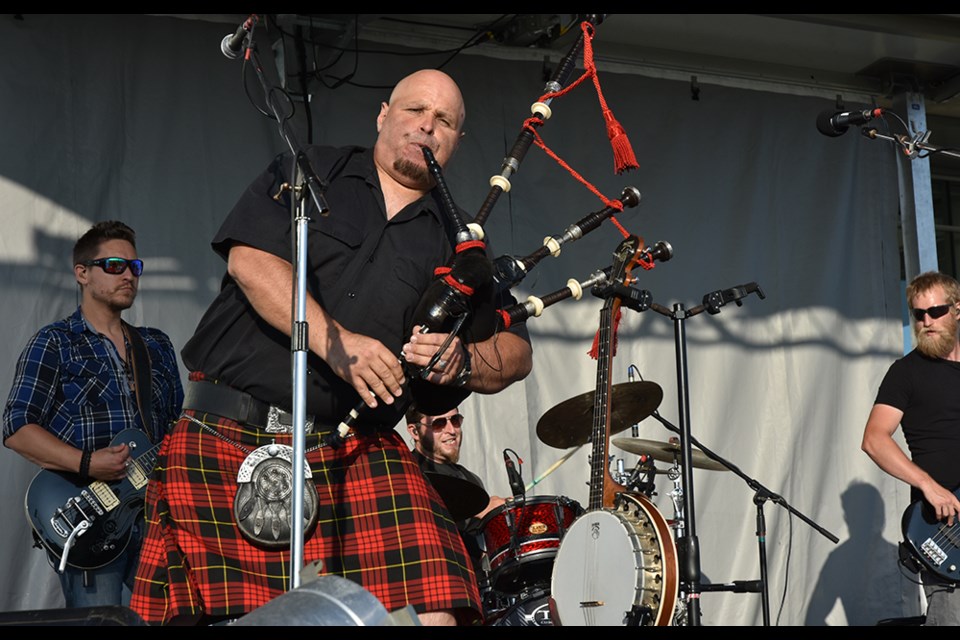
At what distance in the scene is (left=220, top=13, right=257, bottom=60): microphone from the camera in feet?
7.64

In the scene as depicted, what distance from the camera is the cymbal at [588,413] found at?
4.22 metres

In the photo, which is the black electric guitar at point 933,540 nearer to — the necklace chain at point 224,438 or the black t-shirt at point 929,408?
the black t-shirt at point 929,408

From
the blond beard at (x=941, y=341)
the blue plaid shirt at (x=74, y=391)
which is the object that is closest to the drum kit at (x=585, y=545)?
the blond beard at (x=941, y=341)

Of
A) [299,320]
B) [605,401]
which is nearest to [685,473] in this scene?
[605,401]

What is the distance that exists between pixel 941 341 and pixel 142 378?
118 inches

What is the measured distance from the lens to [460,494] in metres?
4.24

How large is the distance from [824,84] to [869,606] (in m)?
2.54

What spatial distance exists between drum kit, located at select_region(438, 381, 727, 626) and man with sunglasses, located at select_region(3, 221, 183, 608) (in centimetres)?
109

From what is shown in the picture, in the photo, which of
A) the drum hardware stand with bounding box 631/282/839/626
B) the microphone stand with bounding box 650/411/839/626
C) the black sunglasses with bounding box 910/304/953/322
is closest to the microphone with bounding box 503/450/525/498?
the microphone stand with bounding box 650/411/839/626

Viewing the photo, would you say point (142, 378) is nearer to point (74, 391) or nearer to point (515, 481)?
point (74, 391)

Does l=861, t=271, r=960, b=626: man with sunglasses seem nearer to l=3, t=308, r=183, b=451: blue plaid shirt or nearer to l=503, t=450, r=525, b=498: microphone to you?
l=503, t=450, r=525, b=498: microphone

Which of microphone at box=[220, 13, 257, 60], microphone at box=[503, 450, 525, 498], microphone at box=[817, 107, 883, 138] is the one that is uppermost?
microphone at box=[817, 107, 883, 138]

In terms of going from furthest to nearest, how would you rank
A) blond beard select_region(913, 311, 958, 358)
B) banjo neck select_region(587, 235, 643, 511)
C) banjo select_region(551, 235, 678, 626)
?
blond beard select_region(913, 311, 958, 358)
banjo neck select_region(587, 235, 643, 511)
banjo select_region(551, 235, 678, 626)

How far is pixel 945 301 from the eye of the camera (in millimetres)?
4492
